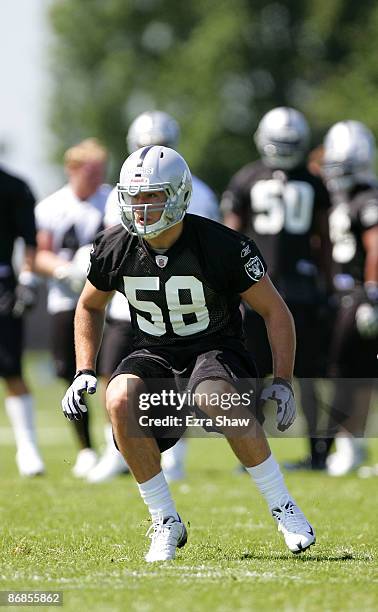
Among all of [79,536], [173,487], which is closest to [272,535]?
[79,536]

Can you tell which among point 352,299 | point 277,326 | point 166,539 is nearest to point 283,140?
point 352,299

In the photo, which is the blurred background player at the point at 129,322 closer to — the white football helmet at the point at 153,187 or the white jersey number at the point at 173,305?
the white jersey number at the point at 173,305

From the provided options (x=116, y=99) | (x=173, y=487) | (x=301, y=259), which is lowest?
(x=173, y=487)

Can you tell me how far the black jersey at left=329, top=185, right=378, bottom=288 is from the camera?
9164mm

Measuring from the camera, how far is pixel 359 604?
4.34 metres

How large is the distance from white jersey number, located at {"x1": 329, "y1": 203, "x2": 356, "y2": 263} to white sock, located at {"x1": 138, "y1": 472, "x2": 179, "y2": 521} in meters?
4.19

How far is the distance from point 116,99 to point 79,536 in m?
34.4

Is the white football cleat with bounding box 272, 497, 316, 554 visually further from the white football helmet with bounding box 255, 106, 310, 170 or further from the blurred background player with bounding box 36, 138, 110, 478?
the white football helmet with bounding box 255, 106, 310, 170

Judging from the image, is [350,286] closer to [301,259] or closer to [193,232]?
[301,259]

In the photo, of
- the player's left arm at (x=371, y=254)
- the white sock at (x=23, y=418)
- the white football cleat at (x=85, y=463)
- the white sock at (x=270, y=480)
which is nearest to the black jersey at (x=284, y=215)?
the player's left arm at (x=371, y=254)

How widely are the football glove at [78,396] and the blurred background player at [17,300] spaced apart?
3.48 m

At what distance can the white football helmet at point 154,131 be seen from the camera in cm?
861

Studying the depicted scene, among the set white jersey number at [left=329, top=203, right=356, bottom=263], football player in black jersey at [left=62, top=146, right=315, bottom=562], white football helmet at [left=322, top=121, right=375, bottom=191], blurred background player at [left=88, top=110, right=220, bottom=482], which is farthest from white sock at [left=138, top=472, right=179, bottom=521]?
white football helmet at [left=322, top=121, right=375, bottom=191]

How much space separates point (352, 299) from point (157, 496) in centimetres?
408
